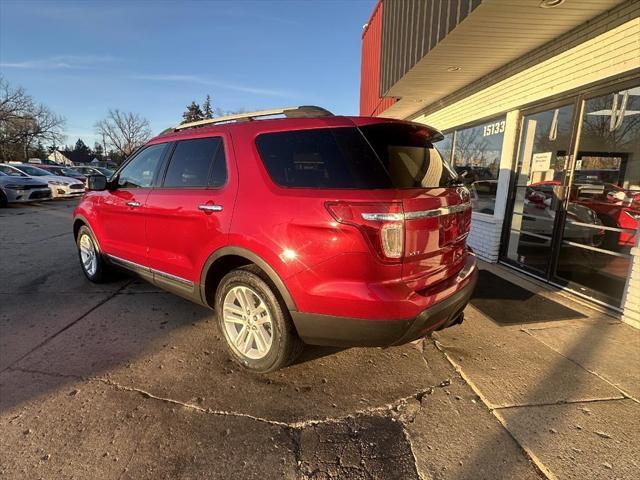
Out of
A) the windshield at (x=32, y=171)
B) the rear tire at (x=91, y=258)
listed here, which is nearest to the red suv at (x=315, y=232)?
the rear tire at (x=91, y=258)

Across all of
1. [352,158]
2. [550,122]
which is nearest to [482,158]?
[550,122]

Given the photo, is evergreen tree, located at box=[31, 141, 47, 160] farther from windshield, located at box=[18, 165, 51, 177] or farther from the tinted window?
the tinted window

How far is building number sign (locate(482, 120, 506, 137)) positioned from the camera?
6.11 meters

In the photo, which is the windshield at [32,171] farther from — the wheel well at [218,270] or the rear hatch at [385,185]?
the rear hatch at [385,185]

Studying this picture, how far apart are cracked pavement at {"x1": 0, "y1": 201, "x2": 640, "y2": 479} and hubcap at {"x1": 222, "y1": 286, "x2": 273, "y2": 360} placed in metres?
0.21

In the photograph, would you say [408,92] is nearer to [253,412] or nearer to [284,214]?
[284,214]

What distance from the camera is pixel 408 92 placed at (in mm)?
7574

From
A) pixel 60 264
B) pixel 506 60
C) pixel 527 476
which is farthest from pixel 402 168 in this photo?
pixel 60 264

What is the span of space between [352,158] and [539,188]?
4218 millimetres

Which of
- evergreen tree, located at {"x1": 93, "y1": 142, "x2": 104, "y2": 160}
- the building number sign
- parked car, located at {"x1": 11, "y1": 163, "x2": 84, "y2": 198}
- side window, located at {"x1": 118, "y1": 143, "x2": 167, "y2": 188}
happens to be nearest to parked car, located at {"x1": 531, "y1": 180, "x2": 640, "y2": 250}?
the building number sign

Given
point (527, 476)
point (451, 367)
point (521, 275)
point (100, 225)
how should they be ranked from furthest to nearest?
point (521, 275) < point (100, 225) < point (451, 367) < point (527, 476)

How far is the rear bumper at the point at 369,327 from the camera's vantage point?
→ 2.14m

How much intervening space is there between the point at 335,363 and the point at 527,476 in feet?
4.64

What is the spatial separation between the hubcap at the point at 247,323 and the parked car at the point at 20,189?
14.6 metres
